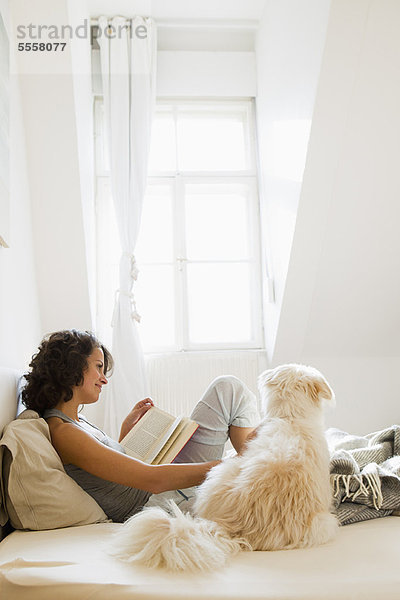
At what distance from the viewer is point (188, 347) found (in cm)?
358

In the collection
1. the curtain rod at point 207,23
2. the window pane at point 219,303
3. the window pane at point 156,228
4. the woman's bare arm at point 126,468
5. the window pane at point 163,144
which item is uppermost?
the curtain rod at point 207,23

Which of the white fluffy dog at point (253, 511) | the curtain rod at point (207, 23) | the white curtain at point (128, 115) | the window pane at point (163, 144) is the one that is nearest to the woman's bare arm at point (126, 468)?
the white fluffy dog at point (253, 511)

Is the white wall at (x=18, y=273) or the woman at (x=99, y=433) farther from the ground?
the white wall at (x=18, y=273)

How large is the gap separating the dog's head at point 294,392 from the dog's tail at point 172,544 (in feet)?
1.48

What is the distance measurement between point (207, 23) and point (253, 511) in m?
3.13

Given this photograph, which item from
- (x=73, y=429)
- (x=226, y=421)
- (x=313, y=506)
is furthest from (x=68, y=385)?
(x=313, y=506)

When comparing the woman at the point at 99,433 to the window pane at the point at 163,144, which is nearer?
the woman at the point at 99,433

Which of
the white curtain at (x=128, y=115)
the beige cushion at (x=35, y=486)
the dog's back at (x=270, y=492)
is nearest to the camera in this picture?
the dog's back at (x=270, y=492)

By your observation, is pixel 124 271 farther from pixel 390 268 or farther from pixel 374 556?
pixel 374 556

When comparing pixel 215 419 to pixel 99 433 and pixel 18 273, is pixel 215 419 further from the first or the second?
pixel 18 273

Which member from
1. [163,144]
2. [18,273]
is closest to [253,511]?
[18,273]

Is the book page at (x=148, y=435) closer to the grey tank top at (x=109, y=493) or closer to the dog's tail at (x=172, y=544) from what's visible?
the grey tank top at (x=109, y=493)

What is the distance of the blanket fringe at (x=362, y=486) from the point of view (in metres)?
1.53

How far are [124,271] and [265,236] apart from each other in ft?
3.01
